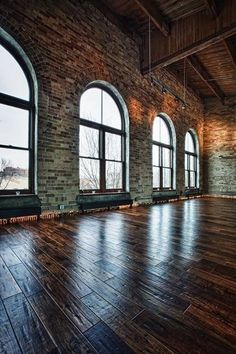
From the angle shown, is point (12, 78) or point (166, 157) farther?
point (166, 157)

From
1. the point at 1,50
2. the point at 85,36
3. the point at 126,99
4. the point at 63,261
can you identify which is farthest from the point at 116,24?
the point at 63,261

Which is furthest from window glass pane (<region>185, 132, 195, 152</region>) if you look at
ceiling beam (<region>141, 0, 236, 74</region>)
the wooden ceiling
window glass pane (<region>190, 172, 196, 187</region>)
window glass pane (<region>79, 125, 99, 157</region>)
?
window glass pane (<region>79, 125, 99, 157</region>)

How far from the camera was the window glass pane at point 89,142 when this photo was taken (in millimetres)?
4965

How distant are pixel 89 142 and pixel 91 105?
95cm

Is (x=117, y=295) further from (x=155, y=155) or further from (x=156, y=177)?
(x=155, y=155)

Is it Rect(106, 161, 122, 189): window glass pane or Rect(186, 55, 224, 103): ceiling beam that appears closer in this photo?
Rect(106, 161, 122, 189): window glass pane

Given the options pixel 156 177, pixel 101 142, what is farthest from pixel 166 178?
pixel 101 142

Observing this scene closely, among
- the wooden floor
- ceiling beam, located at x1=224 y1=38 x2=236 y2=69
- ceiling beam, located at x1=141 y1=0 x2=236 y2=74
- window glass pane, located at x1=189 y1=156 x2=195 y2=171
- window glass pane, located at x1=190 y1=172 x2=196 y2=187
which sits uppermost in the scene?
ceiling beam, located at x1=224 y1=38 x2=236 y2=69

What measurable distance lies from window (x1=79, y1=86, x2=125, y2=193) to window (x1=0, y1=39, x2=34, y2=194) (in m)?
1.28

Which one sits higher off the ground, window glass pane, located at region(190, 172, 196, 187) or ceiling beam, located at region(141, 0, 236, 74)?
ceiling beam, located at region(141, 0, 236, 74)

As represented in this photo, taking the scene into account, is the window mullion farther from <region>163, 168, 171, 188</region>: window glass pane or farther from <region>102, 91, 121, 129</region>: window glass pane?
<region>163, 168, 171, 188</region>: window glass pane

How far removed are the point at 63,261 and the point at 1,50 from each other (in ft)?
12.7

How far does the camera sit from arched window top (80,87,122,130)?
505 cm

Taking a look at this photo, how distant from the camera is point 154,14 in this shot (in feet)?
16.4
